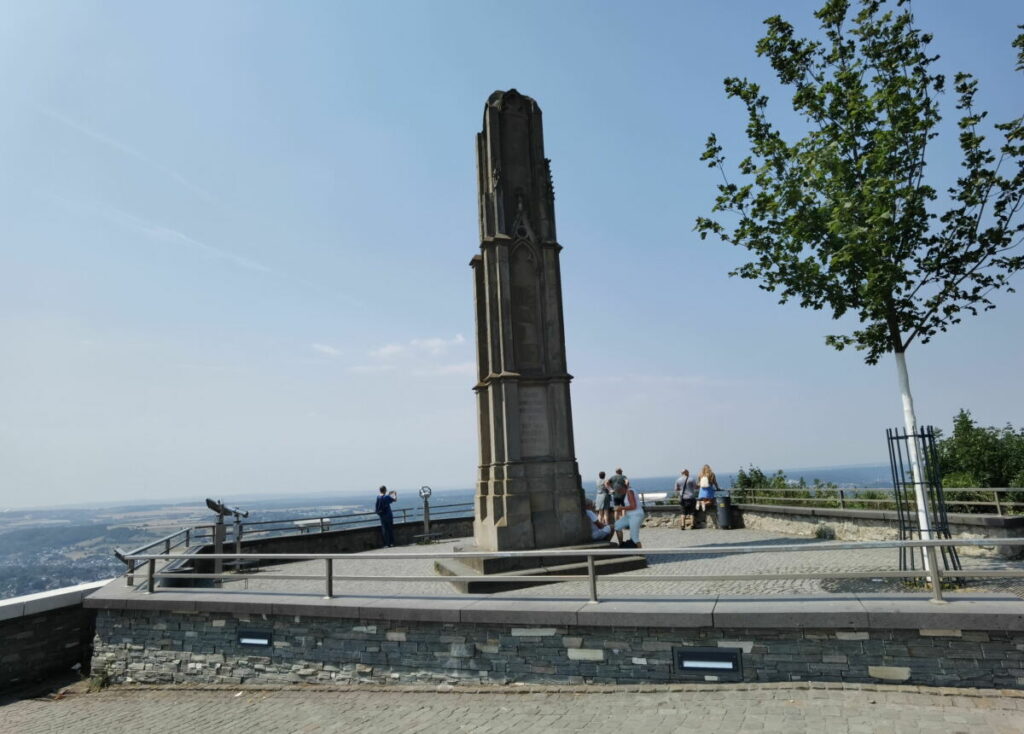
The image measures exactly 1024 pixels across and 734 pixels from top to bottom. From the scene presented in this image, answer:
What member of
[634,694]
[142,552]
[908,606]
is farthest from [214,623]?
[908,606]

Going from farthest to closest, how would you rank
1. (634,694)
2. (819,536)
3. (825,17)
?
(819,536), (825,17), (634,694)

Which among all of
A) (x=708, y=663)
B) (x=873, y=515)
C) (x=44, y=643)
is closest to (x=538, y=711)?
(x=708, y=663)

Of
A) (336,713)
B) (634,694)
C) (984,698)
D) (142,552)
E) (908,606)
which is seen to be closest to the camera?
(984,698)

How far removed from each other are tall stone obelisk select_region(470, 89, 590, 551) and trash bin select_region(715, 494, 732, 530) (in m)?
8.16

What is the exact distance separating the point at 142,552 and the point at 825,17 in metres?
15.1

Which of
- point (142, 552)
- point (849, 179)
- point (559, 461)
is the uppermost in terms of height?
point (849, 179)

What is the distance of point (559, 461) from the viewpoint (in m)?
13.1

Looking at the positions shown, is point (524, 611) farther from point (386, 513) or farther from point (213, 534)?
point (386, 513)

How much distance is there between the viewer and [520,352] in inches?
528

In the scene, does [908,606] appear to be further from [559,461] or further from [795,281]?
[559,461]

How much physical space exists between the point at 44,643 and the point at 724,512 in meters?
17.0

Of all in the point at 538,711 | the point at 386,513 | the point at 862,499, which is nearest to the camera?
the point at 538,711

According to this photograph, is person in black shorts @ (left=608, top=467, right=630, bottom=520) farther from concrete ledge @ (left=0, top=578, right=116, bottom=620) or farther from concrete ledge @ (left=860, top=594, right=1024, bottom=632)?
concrete ledge @ (left=0, top=578, right=116, bottom=620)

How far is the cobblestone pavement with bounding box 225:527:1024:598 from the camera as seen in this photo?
880 cm
